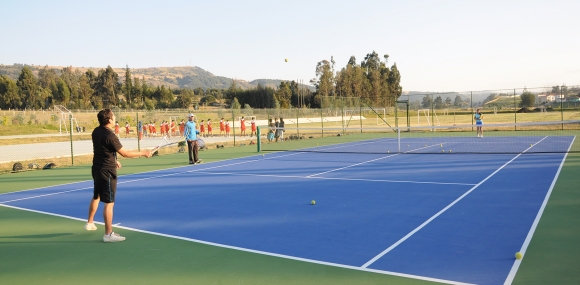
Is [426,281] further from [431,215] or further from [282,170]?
[282,170]

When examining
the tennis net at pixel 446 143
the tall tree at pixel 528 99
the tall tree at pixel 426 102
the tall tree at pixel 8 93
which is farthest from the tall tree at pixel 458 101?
the tall tree at pixel 8 93

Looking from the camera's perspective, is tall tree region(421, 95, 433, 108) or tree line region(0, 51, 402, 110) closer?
tall tree region(421, 95, 433, 108)

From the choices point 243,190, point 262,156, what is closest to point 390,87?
point 262,156

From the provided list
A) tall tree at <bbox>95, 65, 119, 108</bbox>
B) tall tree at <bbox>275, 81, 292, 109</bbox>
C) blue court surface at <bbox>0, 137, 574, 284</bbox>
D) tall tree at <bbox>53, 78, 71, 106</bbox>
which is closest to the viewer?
blue court surface at <bbox>0, 137, 574, 284</bbox>

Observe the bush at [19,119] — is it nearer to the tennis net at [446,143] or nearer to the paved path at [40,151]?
the paved path at [40,151]

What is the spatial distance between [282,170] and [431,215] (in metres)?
7.13

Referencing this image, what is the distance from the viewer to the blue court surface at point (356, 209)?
5.61 m

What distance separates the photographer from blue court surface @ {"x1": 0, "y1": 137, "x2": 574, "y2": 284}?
561 cm

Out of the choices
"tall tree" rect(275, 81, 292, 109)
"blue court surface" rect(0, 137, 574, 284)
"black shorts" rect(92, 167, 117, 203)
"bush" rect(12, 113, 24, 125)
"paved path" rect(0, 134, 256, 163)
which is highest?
"tall tree" rect(275, 81, 292, 109)

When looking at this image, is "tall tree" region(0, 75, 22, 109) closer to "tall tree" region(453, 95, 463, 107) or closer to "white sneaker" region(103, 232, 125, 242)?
"tall tree" region(453, 95, 463, 107)

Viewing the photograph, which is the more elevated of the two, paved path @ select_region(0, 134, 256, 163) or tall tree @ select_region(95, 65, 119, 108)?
tall tree @ select_region(95, 65, 119, 108)

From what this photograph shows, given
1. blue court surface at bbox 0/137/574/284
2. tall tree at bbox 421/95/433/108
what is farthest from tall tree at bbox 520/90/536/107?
blue court surface at bbox 0/137/574/284

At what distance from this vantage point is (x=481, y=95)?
3666 cm

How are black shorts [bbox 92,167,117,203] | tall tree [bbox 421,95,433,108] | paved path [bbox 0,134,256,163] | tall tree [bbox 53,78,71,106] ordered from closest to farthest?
black shorts [bbox 92,167,117,203] < paved path [bbox 0,134,256,163] < tall tree [bbox 421,95,433,108] < tall tree [bbox 53,78,71,106]
